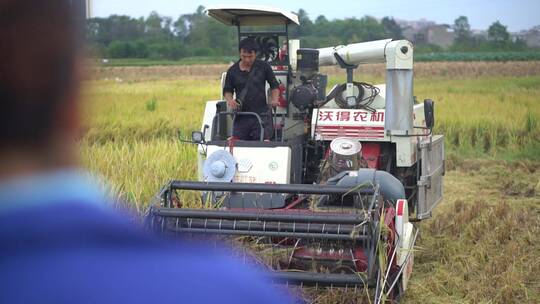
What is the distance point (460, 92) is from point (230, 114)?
1598 cm

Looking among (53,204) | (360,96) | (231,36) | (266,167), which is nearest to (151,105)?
(231,36)

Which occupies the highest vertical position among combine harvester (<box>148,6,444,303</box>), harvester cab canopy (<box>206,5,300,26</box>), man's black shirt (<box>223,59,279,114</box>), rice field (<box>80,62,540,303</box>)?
harvester cab canopy (<box>206,5,300,26</box>)

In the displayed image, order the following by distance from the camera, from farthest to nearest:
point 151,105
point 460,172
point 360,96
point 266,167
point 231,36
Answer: point 231,36
point 151,105
point 460,172
point 360,96
point 266,167

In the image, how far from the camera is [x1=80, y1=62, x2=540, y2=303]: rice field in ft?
19.0

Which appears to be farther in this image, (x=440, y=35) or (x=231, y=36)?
(x=440, y=35)

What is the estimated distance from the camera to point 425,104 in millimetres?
7168

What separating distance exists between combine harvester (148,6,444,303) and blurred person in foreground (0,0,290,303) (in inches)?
153

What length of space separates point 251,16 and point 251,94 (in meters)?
0.82

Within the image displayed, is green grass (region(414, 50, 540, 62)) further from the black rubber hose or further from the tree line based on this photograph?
the black rubber hose

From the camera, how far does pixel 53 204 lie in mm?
1004

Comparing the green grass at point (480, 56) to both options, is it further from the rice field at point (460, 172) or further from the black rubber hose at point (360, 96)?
the black rubber hose at point (360, 96)

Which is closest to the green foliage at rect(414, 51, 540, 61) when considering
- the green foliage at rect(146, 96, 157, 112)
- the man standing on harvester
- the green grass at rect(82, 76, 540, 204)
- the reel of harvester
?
the green grass at rect(82, 76, 540, 204)

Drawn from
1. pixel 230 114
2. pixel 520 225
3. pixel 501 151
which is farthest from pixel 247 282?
pixel 501 151

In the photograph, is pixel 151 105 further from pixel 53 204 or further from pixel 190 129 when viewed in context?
pixel 53 204
